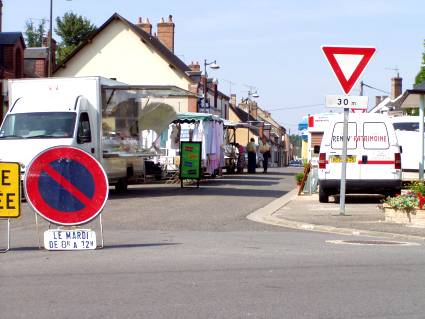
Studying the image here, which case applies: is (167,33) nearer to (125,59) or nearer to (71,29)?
(125,59)

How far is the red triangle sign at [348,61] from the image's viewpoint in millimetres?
14562

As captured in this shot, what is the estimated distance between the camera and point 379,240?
40.5 ft

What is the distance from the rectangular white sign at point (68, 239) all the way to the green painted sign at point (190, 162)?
1480 cm

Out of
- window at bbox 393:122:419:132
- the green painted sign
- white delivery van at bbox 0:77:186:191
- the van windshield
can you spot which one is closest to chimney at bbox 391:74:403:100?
window at bbox 393:122:419:132

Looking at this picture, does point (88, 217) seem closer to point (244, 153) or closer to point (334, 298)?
point (334, 298)

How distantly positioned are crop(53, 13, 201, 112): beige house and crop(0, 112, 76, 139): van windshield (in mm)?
32434

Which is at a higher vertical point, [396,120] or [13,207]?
[396,120]

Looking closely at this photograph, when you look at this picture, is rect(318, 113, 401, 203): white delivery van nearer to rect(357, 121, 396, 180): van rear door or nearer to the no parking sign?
rect(357, 121, 396, 180): van rear door

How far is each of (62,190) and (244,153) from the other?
120ft

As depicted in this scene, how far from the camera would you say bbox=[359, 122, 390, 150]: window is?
A: 18.6 meters

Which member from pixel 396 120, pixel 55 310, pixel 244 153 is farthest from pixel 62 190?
pixel 244 153

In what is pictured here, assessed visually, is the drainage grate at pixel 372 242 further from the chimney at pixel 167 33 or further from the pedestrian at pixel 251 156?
the chimney at pixel 167 33

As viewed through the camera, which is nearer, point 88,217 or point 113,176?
point 88,217

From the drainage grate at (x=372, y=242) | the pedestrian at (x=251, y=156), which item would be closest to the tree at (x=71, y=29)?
the pedestrian at (x=251, y=156)
